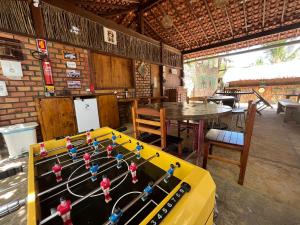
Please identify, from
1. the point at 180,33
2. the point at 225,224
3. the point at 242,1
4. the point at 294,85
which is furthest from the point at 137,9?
the point at 294,85

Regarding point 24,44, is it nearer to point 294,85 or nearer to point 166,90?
point 166,90

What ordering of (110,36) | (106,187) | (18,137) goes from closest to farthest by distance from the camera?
(106,187) < (18,137) < (110,36)

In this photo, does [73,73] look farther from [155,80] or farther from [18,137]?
[155,80]

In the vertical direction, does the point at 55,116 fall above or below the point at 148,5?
below

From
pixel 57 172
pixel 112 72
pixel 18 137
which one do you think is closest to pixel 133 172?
pixel 57 172

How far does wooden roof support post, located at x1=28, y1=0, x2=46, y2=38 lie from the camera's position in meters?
2.32

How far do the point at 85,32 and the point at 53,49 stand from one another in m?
0.87

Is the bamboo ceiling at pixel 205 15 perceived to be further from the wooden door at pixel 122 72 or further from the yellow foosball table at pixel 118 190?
the yellow foosball table at pixel 118 190

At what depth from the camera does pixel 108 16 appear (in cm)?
384

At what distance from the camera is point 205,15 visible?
13.5ft

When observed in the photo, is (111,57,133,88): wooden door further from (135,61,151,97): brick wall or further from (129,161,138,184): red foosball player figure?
(129,161,138,184): red foosball player figure

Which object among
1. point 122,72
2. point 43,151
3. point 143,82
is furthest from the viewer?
point 143,82

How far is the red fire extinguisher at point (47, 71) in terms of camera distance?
248 centimetres

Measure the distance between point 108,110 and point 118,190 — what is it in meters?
2.83
